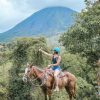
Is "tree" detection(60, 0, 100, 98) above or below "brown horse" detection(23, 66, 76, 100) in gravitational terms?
above

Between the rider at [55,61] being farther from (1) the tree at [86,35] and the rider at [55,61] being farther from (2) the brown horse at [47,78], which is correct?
(1) the tree at [86,35]

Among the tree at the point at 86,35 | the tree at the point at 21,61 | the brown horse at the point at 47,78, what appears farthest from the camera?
the tree at the point at 21,61

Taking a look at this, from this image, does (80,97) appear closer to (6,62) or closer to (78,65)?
(78,65)

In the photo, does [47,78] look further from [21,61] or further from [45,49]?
[21,61]

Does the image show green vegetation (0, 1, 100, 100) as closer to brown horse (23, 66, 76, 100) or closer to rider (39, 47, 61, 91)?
brown horse (23, 66, 76, 100)

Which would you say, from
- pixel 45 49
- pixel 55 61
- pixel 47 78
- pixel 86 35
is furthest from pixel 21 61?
pixel 55 61

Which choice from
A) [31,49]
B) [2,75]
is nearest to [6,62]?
[2,75]

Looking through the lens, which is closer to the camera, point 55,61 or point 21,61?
point 55,61

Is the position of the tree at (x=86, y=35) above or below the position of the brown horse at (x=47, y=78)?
above

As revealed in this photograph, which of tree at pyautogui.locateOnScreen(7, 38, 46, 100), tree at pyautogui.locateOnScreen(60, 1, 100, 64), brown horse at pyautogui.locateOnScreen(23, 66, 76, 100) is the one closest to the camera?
brown horse at pyautogui.locateOnScreen(23, 66, 76, 100)

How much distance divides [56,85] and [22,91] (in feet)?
61.0

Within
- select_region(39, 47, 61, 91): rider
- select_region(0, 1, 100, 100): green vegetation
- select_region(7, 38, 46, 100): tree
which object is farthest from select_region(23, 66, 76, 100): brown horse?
select_region(7, 38, 46, 100): tree

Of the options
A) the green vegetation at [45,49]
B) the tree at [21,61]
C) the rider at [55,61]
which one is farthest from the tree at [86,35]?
the rider at [55,61]

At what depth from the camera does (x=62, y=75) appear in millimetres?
20891
